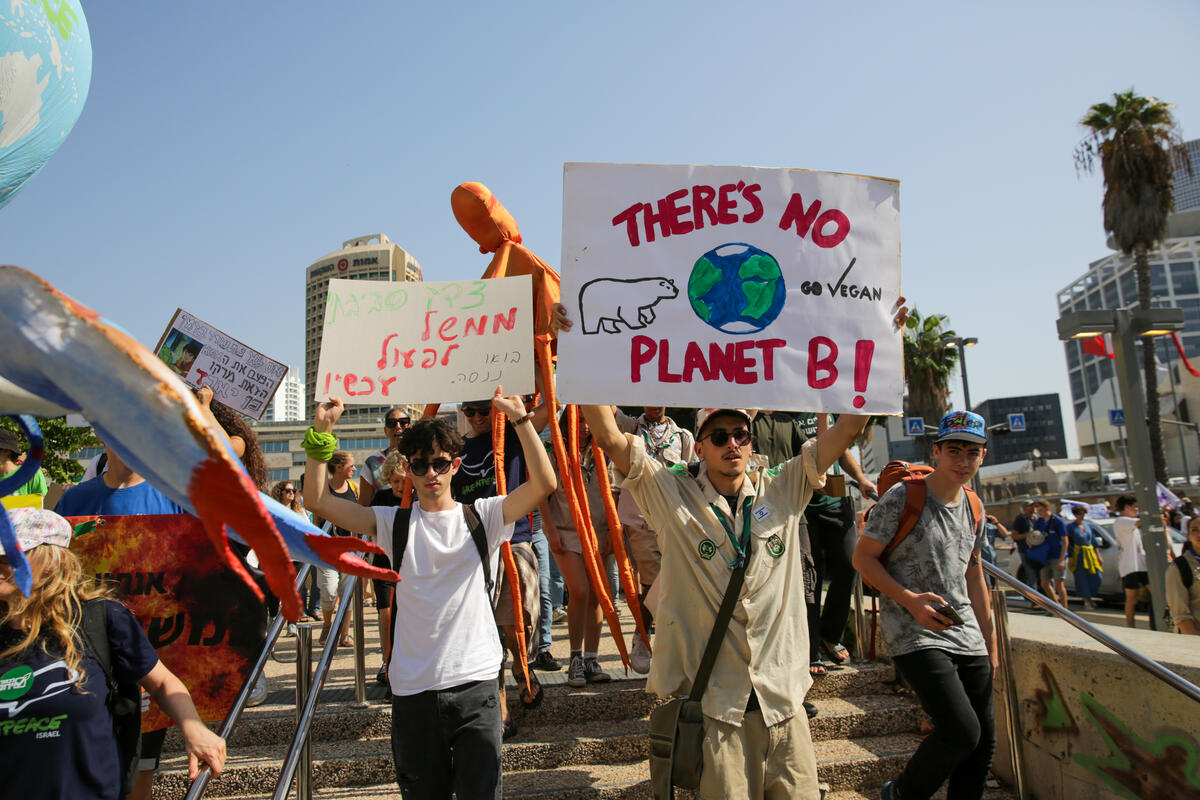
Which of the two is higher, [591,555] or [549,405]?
[549,405]

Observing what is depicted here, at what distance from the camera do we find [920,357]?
112 ft

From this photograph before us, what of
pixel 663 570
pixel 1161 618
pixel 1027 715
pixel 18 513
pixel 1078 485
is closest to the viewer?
pixel 18 513

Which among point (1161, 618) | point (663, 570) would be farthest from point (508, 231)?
point (1161, 618)

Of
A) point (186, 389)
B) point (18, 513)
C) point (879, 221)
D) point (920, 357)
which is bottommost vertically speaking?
point (18, 513)

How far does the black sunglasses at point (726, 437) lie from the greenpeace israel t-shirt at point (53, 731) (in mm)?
2195

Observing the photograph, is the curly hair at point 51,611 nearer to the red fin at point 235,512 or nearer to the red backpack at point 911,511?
the red fin at point 235,512

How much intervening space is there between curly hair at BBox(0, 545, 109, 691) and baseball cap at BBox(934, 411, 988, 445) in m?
3.31

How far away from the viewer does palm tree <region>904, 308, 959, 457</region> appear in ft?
111

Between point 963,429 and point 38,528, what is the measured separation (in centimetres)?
352

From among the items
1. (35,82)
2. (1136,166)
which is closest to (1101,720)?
(35,82)

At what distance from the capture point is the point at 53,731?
7.14ft

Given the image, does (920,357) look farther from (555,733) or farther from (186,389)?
(186,389)

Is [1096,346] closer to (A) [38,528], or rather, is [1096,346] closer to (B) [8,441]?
(B) [8,441]

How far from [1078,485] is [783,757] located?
199ft
